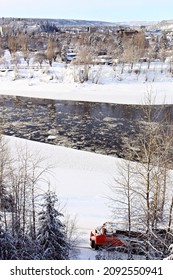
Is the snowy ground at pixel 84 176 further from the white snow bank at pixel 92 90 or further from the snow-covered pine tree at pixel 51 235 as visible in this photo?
the snow-covered pine tree at pixel 51 235

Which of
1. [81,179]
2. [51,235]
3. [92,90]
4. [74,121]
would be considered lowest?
[51,235]

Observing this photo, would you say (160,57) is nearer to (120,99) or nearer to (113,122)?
(120,99)

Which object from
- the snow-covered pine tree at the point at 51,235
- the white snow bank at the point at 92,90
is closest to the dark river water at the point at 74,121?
the white snow bank at the point at 92,90

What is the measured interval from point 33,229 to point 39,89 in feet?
68.9

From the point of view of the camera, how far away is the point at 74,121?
1809cm

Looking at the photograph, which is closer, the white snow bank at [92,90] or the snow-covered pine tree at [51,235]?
the snow-covered pine tree at [51,235]

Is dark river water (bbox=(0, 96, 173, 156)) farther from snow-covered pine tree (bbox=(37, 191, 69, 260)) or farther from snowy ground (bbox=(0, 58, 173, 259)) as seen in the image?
snow-covered pine tree (bbox=(37, 191, 69, 260))

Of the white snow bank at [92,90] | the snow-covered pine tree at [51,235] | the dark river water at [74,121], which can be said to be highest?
the white snow bank at [92,90]

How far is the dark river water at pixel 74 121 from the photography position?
1486 cm

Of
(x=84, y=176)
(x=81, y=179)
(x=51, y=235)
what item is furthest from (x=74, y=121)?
(x=51, y=235)

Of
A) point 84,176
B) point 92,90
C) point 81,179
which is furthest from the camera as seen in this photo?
point 92,90

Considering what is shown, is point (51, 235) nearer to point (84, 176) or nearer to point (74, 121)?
point (84, 176)

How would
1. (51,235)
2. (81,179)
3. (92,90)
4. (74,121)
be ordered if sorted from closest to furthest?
(51,235) < (81,179) < (74,121) < (92,90)

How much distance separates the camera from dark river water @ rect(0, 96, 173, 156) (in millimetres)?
14859
